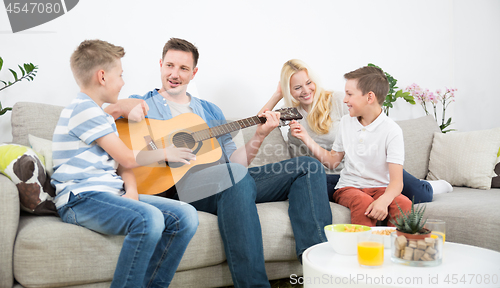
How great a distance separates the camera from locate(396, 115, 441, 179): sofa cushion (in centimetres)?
226

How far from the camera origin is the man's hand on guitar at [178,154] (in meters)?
1.43

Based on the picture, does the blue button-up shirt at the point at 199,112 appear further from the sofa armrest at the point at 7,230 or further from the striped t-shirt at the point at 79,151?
the sofa armrest at the point at 7,230

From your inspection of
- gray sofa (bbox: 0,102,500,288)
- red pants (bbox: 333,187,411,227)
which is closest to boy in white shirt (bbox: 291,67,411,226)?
red pants (bbox: 333,187,411,227)

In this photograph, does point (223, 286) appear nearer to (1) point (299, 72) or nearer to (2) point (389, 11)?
(1) point (299, 72)

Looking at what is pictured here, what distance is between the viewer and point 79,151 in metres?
1.27

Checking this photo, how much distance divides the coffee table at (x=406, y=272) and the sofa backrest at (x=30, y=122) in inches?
48.3

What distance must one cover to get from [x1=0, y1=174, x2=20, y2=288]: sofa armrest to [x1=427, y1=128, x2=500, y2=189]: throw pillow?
6.77 feet

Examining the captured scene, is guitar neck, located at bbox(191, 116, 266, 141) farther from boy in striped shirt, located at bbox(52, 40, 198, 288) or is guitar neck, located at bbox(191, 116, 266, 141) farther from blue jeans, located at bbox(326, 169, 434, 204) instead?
blue jeans, located at bbox(326, 169, 434, 204)

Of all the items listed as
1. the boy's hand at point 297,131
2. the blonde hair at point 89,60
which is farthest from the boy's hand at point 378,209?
the blonde hair at point 89,60

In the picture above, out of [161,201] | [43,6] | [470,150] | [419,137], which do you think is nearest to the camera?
[161,201]

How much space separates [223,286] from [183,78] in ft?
2.99

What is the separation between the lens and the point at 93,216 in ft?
3.86

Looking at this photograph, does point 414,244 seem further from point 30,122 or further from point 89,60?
point 30,122

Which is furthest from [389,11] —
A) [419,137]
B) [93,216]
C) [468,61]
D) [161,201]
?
[93,216]
